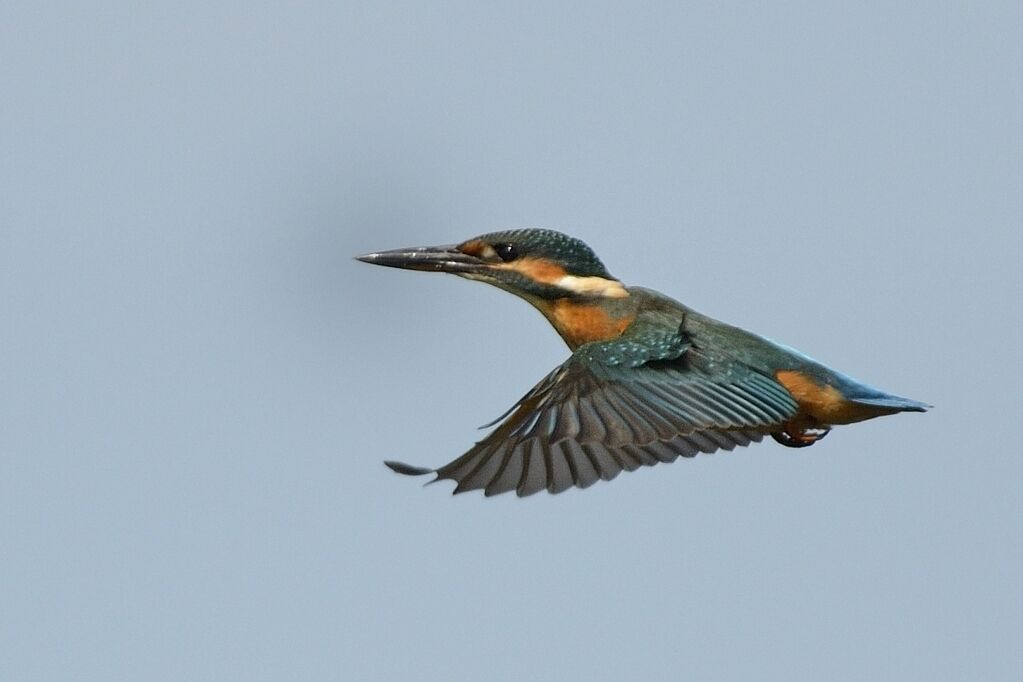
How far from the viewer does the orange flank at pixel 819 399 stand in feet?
15.2

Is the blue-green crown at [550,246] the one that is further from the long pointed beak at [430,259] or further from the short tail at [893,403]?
the short tail at [893,403]

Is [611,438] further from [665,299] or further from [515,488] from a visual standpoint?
[665,299]

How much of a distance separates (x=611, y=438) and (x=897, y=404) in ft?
3.39

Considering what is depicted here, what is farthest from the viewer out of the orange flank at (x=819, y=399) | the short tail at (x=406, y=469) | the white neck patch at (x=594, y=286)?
the white neck patch at (x=594, y=286)

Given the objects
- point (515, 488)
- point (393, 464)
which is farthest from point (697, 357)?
point (393, 464)

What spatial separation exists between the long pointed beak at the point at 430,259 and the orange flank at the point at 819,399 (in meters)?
1.06

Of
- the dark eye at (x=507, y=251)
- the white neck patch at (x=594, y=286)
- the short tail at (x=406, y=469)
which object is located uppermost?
the dark eye at (x=507, y=251)

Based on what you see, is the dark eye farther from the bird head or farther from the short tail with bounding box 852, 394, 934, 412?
the short tail with bounding box 852, 394, 934, 412

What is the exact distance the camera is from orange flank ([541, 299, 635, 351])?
4.77 metres

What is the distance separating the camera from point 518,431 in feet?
13.3

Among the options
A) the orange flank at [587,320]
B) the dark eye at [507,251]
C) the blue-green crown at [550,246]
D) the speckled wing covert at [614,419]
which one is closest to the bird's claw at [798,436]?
the speckled wing covert at [614,419]

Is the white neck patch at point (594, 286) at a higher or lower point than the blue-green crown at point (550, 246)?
lower

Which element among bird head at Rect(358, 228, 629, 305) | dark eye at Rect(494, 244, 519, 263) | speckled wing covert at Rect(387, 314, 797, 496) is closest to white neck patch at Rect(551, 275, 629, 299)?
bird head at Rect(358, 228, 629, 305)

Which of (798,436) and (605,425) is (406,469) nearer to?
(605,425)
